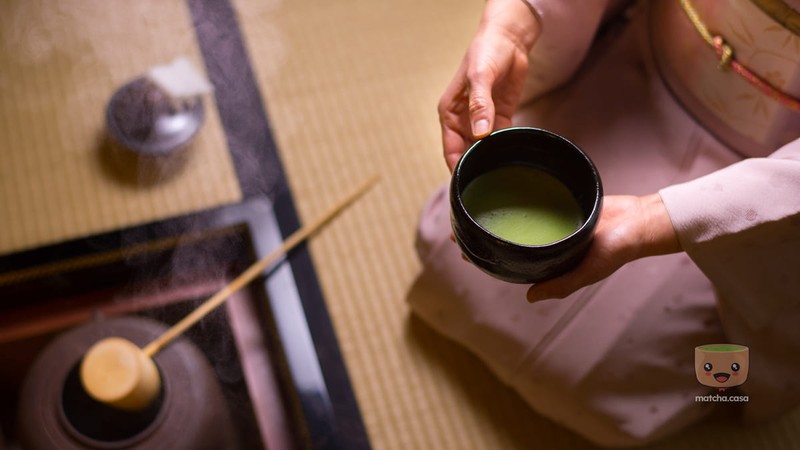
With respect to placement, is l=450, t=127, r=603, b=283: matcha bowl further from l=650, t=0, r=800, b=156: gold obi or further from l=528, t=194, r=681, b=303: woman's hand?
l=650, t=0, r=800, b=156: gold obi

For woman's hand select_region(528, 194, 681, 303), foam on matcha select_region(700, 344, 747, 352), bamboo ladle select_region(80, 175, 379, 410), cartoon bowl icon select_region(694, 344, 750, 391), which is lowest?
→ cartoon bowl icon select_region(694, 344, 750, 391)

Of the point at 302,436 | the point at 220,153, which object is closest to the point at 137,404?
the point at 302,436

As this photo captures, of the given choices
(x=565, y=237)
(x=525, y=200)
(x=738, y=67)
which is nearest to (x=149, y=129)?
Result: (x=525, y=200)

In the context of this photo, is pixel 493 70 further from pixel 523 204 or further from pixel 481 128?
pixel 523 204

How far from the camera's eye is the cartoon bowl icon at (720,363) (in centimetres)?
128

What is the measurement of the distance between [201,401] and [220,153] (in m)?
0.76

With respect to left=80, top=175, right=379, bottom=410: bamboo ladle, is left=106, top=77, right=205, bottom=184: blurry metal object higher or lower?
higher

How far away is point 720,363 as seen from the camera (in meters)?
1.31

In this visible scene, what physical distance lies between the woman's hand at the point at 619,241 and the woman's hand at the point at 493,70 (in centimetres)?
25

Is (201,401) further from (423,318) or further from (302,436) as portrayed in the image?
(423,318)

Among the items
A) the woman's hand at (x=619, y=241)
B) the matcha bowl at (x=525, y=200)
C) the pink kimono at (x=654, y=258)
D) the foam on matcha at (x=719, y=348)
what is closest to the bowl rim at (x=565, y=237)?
the matcha bowl at (x=525, y=200)

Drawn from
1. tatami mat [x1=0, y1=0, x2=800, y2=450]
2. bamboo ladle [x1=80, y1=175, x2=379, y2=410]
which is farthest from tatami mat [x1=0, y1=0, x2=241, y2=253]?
bamboo ladle [x1=80, y1=175, x2=379, y2=410]

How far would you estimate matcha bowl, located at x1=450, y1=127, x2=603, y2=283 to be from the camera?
91 centimetres

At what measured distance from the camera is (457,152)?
123 cm
